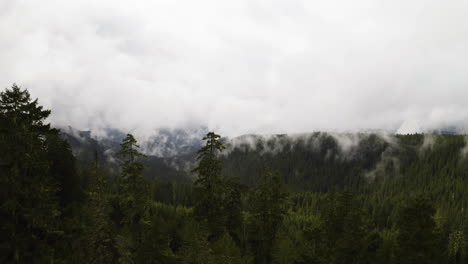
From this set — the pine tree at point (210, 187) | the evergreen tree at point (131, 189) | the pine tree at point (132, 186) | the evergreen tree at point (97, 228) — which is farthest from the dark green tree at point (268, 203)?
the evergreen tree at point (97, 228)

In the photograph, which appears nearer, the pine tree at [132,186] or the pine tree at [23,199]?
the pine tree at [23,199]

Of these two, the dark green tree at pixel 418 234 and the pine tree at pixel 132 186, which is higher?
the pine tree at pixel 132 186

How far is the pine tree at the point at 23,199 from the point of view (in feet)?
50.5

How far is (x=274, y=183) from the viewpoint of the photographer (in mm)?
35250

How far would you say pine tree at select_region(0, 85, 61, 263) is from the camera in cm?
1541

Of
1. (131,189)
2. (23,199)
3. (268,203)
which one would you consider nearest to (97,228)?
(131,189)

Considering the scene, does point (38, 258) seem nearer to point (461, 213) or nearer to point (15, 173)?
point (15, 173)

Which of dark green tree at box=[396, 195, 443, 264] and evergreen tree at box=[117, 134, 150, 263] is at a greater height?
evergreen tree at box=[117, 134, 150, 263]

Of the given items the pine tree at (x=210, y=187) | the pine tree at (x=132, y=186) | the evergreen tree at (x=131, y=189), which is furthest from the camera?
the pine tree at (x=210, y=187)

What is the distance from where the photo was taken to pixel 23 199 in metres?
16.1

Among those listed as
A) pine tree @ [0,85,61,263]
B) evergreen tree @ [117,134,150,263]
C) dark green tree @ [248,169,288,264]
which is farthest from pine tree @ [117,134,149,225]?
dark green tree @ [248,169,288,264]

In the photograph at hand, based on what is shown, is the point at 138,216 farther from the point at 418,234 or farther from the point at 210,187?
the point at 418,234

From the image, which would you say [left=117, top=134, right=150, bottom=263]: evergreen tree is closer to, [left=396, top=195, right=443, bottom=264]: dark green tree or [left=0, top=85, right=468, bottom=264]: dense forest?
[left=0, top=85, right=468, bottom=264]: dense forest

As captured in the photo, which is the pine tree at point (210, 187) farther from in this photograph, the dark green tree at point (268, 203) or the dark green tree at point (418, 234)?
the dark green tree at point (418, 234)
